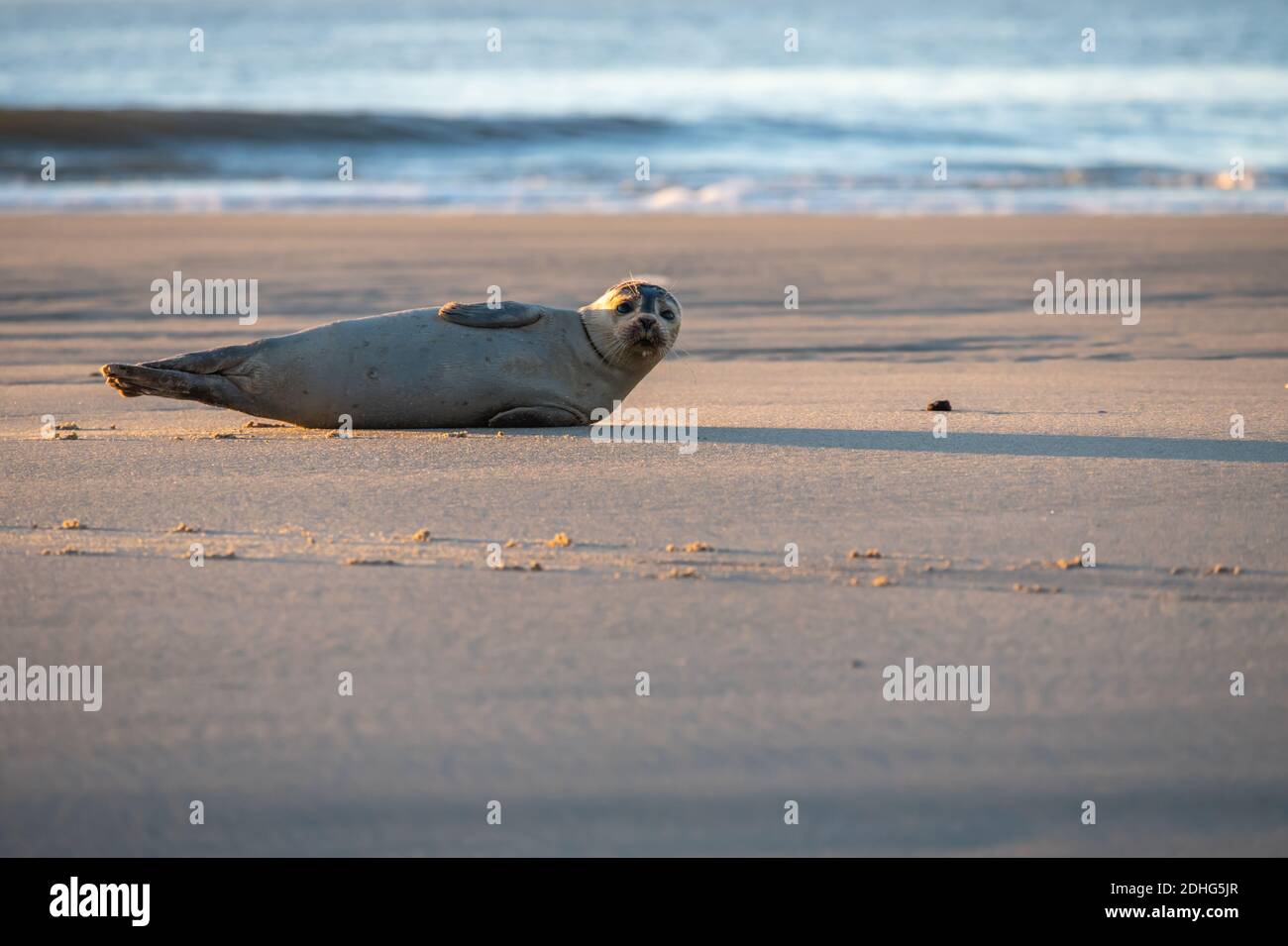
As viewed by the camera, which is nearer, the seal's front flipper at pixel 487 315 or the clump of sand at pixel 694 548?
the clump of sand at pixel 694 548

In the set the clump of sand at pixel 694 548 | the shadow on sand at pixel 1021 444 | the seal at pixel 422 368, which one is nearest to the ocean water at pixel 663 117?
the seal at pixel 422 368

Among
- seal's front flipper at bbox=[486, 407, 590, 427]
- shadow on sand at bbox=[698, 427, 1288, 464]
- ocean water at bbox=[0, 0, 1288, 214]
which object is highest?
ocean water at bbox=[0, 0, 1288, 214]

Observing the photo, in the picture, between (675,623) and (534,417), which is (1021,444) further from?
(675,623)

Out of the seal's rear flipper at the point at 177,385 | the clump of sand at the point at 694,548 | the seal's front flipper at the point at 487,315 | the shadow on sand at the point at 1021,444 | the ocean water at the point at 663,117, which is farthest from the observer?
the ocean water at the point at 663,117

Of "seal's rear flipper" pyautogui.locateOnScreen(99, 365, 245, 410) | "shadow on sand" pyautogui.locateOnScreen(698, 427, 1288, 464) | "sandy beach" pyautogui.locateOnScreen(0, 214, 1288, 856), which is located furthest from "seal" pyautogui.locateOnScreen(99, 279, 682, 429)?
"shadow on sand" pyautogui.locateOnScreen(698, 427, 1288, 464)

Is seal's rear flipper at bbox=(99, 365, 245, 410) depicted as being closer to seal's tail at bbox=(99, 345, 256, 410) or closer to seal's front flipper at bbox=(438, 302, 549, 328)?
seal's tail at bbox=(99, 345, 256, 410)

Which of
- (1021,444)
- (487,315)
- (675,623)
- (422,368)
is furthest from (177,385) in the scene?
(1021,444)

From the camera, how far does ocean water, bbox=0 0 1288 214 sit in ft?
65.9

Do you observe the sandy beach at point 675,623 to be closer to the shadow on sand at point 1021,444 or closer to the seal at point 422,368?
the shadow on sand at point 1021,444

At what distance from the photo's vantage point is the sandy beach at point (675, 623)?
315 centimetres

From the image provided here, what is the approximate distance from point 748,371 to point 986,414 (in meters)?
1.86

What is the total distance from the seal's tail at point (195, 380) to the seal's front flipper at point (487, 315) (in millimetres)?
847
